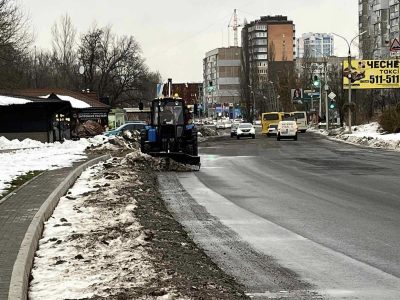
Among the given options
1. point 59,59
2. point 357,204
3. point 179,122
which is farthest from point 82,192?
point 59,59

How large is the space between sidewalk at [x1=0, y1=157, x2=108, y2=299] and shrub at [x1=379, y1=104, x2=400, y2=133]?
35.1m

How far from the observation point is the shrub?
4834 cm

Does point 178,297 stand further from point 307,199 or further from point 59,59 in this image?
point 59,59

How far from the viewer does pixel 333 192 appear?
53.5 ft

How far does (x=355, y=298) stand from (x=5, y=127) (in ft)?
131

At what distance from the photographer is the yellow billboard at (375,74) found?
214 ft

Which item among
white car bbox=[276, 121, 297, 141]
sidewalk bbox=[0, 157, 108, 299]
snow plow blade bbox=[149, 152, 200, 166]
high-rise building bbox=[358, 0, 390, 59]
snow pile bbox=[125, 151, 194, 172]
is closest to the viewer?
sidewalk bbox=[0, 157, 108, 299]

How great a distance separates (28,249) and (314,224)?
18.0 feet

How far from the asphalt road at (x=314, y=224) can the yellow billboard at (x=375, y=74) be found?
146ft

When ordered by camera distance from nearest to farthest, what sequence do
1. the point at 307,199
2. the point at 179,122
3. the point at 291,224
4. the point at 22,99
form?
the point at 291,224 → the point at 307,199 → the point at 179,122 → the point at 22,99

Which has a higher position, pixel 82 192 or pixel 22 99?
pixel 22 99

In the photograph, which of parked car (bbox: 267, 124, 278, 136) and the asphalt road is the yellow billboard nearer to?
parked car (bbox: 267, 124, 278, 136)

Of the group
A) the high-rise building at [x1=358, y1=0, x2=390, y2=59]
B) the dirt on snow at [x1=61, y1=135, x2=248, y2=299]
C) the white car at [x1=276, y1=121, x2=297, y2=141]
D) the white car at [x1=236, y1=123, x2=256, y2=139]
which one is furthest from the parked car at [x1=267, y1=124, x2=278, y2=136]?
the dirt on snow at [x1=61, y1=135, x2=248, y2=299]

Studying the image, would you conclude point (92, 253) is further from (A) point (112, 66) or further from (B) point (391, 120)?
(A) point (112, 66)
